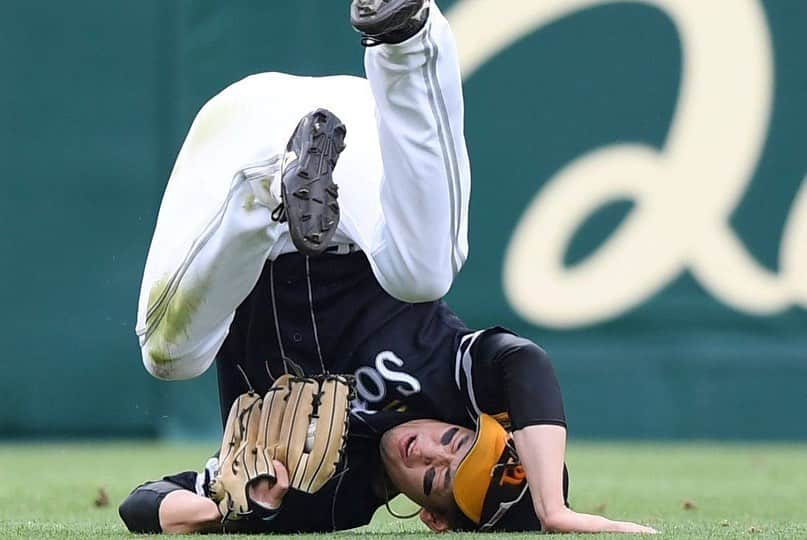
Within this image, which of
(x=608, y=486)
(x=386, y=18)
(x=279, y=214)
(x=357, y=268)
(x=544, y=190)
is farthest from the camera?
(x=544, y=190)

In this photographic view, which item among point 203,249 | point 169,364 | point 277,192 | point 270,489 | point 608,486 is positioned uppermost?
point 277,192

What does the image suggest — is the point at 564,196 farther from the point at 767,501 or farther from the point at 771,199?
the point at 767,501

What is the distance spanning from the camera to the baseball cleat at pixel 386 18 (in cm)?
319

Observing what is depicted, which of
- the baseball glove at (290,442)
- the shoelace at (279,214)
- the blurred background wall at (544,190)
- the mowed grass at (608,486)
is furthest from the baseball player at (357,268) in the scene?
the blurred background wall at (544,190)

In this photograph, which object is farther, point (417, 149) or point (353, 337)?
point (353, 337)

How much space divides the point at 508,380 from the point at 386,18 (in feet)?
3.15

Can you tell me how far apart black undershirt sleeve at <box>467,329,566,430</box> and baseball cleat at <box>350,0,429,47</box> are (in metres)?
0.87

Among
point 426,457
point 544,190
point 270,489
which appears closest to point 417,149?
point 426,457

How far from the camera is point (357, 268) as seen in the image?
4.09m

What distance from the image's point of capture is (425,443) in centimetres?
388

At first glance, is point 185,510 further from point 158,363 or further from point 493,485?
point 493,485

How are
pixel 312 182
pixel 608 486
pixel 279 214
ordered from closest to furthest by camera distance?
pixel 312 182
pixel 279 214
pixel 608 486

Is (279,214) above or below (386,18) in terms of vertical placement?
below

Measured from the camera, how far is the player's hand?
12.4 feet
